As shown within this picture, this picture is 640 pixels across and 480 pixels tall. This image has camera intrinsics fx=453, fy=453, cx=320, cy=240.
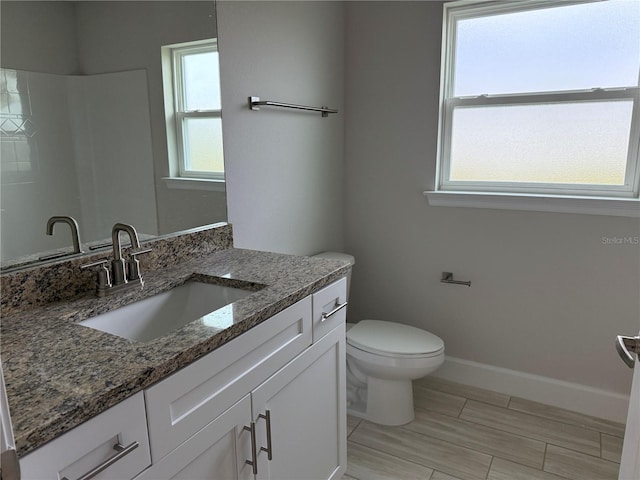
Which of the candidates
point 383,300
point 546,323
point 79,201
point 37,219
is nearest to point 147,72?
point 79,201

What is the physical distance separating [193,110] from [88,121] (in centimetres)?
46

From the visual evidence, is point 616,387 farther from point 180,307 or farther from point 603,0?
point 180,307

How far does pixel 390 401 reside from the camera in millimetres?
2252

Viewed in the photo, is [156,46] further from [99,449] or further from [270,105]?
[99,449]

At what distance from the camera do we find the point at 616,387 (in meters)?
2.26

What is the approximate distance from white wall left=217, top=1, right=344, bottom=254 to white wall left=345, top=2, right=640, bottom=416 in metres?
0.16

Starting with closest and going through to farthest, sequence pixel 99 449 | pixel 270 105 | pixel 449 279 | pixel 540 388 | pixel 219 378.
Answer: pixel 99 449 → pixel 219 378 → pixel 270 105 → pixel 540 388 → pixel 449 279

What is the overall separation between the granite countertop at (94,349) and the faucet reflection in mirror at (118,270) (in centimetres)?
3

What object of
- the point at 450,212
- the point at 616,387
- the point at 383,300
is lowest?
the point at 616,387

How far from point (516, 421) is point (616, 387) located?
524mm

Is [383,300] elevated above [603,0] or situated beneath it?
situated beneath

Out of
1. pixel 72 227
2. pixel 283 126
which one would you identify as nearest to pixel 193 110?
pixel 283 126

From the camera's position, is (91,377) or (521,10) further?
(521,10)

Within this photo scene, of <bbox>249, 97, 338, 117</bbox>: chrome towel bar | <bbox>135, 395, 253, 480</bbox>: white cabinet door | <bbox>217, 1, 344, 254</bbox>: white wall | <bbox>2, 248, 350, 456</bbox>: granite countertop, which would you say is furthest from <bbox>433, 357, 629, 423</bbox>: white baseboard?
<bbox>135, 395, 253, 480</bbox>: white cabinet door
